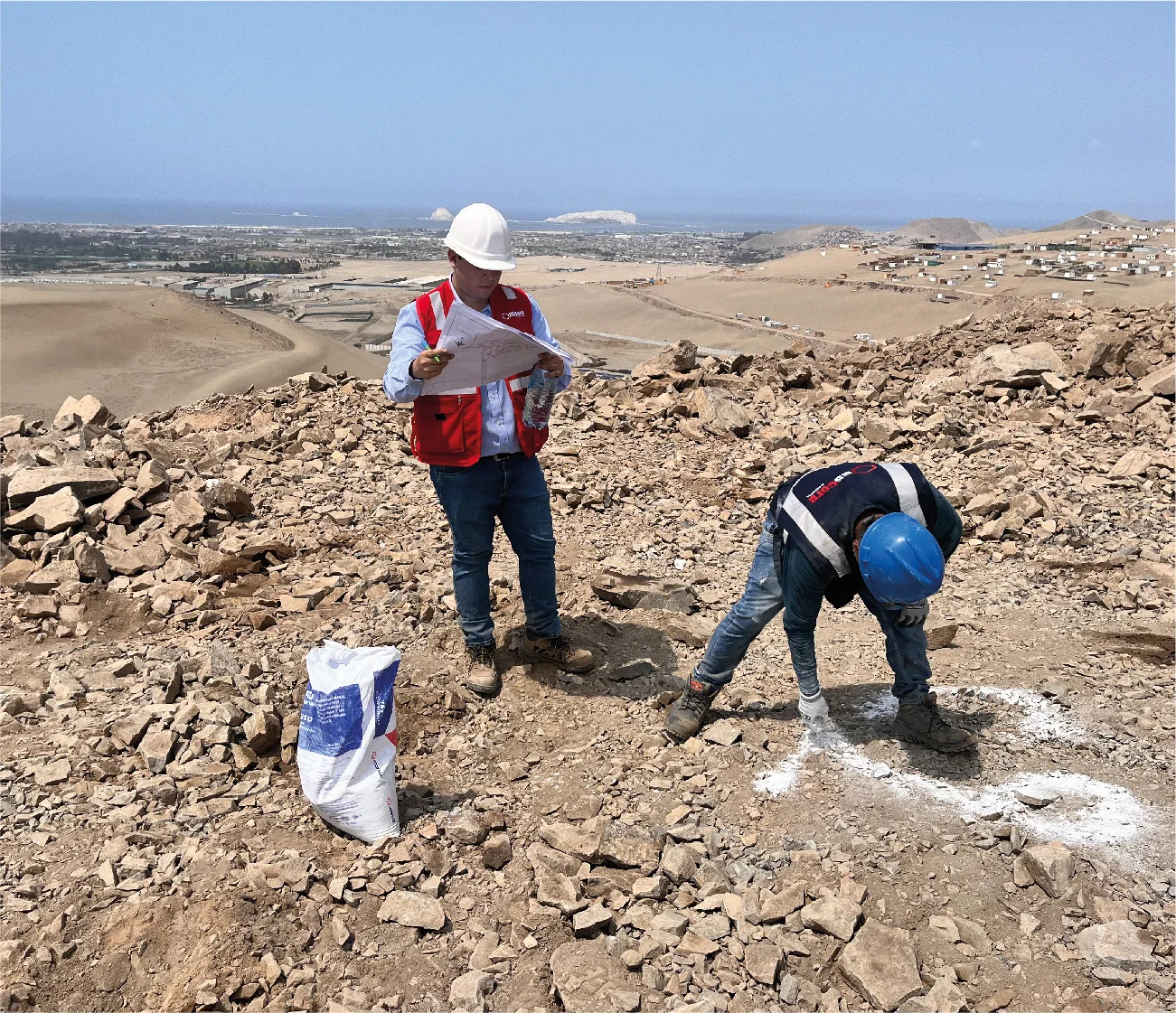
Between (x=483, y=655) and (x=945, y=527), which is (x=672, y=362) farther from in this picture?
(x=945, y=527)

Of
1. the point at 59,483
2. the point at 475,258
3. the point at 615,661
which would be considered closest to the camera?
the point at 475,258

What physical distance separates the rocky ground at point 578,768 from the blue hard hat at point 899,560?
34.5 inches

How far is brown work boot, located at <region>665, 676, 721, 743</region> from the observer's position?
3621 mm

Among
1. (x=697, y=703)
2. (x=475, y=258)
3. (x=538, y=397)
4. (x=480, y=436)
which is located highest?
(x=475, y=258)

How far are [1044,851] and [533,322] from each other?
105 inches

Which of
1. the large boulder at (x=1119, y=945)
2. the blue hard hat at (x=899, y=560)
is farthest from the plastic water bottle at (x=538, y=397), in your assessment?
the large boulder at (x=1119, y=945)

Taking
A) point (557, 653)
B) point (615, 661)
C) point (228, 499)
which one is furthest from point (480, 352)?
point (228, 499)

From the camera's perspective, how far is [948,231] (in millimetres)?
75312

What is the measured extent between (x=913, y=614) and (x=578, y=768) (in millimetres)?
1405

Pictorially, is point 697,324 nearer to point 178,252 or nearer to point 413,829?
point 413,829

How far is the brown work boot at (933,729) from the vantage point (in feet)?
11.3

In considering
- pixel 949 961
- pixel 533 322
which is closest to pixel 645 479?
pixel 533 322

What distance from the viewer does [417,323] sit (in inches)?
134

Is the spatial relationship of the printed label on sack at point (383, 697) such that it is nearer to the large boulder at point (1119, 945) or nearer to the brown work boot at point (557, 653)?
the brown work boot at point (557, 653)
